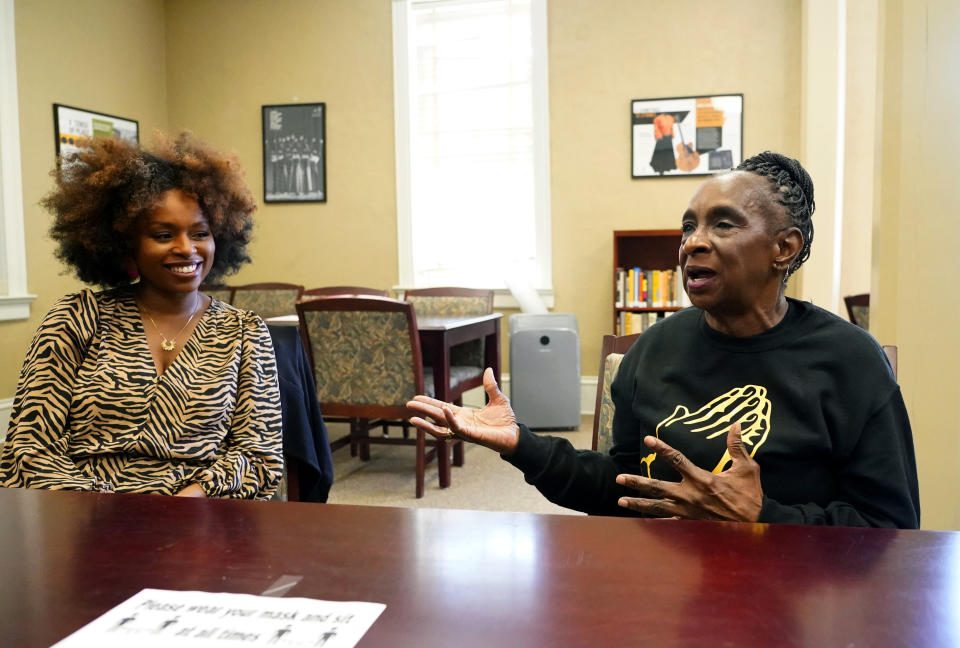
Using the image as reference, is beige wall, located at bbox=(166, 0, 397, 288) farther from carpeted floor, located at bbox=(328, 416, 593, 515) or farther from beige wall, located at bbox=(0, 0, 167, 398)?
carpeted floor, located at bbox=(328, 416, 593, 515)

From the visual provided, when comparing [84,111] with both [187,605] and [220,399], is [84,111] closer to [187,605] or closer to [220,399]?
[220,399]

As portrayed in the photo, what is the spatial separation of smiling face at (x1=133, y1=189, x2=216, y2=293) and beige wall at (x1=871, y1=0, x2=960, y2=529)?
172cm

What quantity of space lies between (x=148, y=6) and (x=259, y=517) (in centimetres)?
607

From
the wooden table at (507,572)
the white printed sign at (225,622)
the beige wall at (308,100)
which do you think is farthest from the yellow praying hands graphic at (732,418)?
the beige wall at (308,100)

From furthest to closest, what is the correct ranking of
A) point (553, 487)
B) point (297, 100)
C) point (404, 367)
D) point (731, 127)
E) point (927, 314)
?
point (297, 100)
point (731, 127)
point (404, 367)
point (927, 314)
point (553, 487)

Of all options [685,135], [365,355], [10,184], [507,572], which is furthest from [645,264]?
[507,572]

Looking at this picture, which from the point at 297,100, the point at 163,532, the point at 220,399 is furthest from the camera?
the point at 297,100

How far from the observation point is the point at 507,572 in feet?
2.72

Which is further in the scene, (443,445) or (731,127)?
(731,127)

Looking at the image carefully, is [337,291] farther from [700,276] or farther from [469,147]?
[700,276]

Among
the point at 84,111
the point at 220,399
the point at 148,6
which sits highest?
the point at 148,6

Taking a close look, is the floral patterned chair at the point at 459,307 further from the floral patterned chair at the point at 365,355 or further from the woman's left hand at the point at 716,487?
the woman's left hand at the point at 716,487

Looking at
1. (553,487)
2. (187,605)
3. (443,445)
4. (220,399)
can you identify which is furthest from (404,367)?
(187,605)

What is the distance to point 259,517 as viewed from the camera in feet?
3.35
